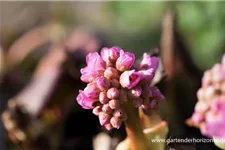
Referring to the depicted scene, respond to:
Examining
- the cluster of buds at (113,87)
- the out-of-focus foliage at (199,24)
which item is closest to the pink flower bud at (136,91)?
the cluster of buds at (113,87)

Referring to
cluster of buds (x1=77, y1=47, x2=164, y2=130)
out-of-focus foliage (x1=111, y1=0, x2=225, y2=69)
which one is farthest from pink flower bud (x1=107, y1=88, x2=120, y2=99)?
out-of-focus foliage (x1=111, y1=0, x2=225, y2=69)

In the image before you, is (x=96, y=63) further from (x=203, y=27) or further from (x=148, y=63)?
(x=203, y=27)

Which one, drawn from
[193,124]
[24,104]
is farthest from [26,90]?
[193,124]

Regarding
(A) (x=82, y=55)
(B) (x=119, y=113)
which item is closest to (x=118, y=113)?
(B) (x=119, y=113)

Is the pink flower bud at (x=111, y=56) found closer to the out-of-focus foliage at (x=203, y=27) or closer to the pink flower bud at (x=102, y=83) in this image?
the pink flower bud at (x=102, y=83)

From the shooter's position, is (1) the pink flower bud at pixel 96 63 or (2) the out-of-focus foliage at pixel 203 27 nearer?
(1) the pink flower bud at pixel 96 63

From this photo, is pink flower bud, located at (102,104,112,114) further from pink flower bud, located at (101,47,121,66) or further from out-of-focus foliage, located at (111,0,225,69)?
out-of-focus foliage, located at (111,0,225,69)
